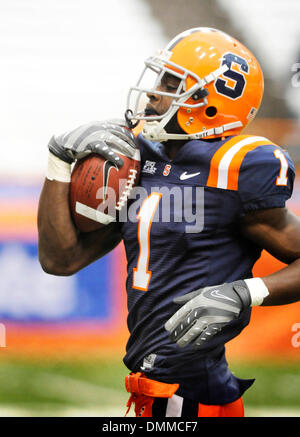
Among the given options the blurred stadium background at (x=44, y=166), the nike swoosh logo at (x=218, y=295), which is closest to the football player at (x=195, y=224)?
the nike swoosh logo at (x=218, y=295)

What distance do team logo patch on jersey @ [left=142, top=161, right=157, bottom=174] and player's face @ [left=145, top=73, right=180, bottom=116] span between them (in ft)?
0.36

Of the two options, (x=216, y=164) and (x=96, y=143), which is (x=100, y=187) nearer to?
(x=96, y=143)

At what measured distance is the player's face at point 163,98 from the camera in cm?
129

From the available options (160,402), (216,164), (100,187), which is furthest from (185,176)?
(160,402)

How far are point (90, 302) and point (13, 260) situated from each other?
1.04ft

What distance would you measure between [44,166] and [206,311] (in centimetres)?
123

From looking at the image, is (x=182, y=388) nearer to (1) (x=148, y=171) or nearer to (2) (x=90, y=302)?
(1) (x=148, y=171)

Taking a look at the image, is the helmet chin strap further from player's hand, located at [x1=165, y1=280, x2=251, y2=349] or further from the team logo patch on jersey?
player's hand, located at [x1=165, y1=280, x2=251, y2=349]

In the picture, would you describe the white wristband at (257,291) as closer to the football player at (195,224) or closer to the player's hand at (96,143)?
the football player at (195,224)

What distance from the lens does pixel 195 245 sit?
118cm

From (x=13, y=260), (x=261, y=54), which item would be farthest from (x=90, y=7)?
(x=13, y=260)

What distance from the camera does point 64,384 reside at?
82.6 inches

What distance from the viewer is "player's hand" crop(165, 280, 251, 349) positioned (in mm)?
1062

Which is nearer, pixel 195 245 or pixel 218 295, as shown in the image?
pixel 218 295
